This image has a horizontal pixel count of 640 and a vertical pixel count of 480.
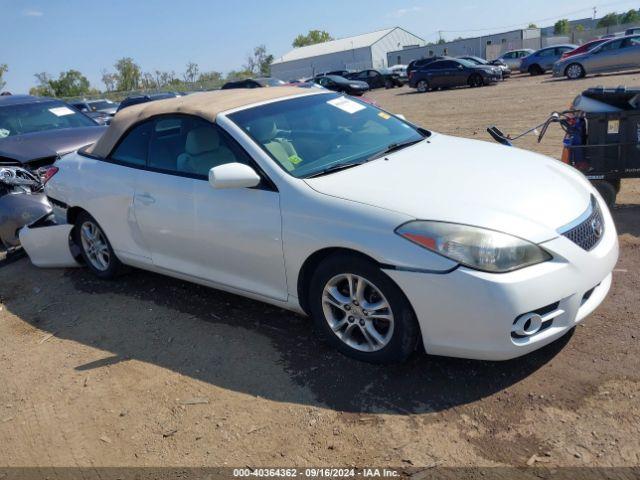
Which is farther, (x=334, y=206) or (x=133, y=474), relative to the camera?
(x=334, y=206)

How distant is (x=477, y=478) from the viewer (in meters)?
2.48

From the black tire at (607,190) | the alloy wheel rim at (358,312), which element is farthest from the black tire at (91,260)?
the black tire at (607,190)

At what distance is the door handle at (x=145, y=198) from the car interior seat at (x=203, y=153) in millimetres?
346

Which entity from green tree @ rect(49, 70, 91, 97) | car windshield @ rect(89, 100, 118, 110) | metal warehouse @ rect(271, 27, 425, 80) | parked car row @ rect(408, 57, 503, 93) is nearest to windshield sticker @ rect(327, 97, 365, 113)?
car windshield @ rect(89, 100, 118, 110)

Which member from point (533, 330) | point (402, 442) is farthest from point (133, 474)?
point (533, 330)

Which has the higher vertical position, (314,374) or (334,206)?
(334,206)

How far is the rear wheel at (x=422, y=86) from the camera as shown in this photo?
2877 centimetres

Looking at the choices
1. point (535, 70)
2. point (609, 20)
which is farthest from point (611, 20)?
point (535, 70)

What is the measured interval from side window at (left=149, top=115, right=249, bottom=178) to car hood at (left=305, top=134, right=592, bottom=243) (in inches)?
31.0

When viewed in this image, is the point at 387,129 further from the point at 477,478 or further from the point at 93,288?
the point at 93,288

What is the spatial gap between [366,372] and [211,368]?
103cm

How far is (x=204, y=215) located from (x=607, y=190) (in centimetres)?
405

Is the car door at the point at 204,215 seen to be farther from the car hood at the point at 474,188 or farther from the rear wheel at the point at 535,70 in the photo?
the rear wheel at the point at 535,70

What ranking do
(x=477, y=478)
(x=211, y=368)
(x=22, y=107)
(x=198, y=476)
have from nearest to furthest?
(x=477, y=478), (x=198, y=476), (x=211, y=368), (x=22, y=107)
